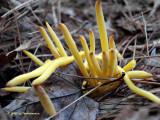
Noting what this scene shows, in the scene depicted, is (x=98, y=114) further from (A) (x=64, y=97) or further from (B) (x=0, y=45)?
(B) (x=0, y=45)

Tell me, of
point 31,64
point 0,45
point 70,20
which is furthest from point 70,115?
point 70,20

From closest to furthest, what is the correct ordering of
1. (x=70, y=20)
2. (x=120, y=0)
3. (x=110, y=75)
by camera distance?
1. (x=110, y=75)
2. (x=70, y=20)
3. (x=120, y=0)

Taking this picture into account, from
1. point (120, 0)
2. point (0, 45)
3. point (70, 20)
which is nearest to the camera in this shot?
point (0, 45)

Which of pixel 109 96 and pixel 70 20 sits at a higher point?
pixel 70 20

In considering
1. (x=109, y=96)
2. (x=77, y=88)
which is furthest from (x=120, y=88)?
(x=77, y=88)

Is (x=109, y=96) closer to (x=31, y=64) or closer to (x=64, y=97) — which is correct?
(x=64, y=97)

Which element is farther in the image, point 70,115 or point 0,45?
point 0,45

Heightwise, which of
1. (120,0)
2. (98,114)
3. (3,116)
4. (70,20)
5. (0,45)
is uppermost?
(120,0)

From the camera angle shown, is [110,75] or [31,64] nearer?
[110,75]

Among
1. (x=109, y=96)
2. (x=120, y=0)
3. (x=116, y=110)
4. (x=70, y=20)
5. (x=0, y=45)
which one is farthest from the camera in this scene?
(x=120, y=0)
